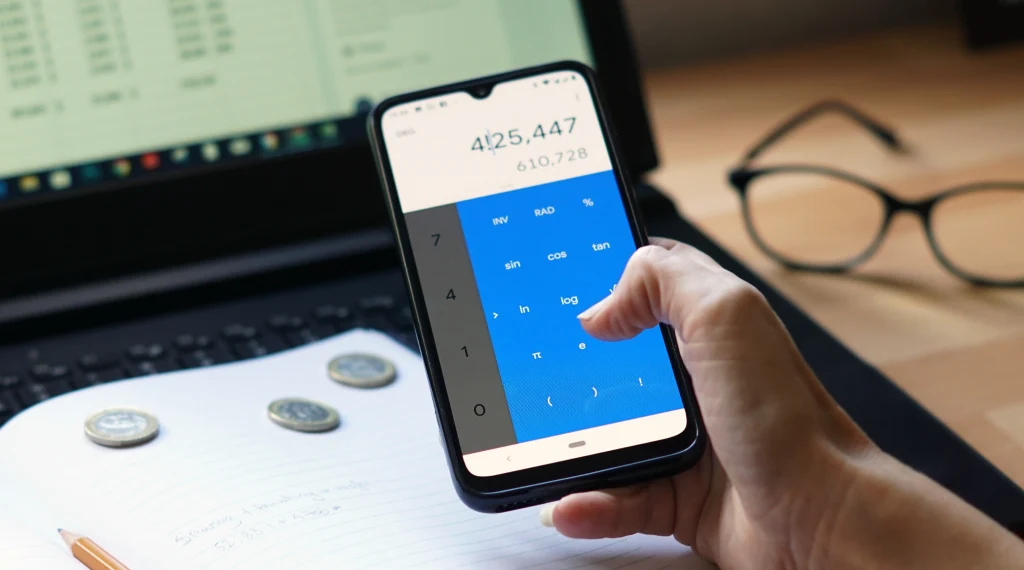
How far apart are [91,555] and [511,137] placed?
219mm

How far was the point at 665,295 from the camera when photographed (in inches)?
13.6

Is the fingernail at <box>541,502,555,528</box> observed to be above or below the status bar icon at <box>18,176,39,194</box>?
below

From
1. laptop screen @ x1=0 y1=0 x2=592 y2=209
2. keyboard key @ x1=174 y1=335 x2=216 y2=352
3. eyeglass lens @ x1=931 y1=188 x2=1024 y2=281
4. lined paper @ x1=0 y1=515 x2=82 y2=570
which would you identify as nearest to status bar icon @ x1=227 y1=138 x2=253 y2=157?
laptop screen @ x1=0 y1=0 x2=592 y2=209

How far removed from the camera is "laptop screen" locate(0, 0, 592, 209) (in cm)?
50

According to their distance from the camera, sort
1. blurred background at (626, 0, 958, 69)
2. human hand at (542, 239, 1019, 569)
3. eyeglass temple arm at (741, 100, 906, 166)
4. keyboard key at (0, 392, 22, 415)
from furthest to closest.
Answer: blurred background at (626, 0, 958, 69) < eyeglass temple arm at (741, 100, 906, 166) < keyboard key at (0, 392, 22, 415) < human hand at (542, 239, 1019, 569)

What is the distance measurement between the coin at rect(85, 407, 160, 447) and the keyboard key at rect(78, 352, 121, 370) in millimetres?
80

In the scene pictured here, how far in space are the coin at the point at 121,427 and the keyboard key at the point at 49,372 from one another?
0.08m

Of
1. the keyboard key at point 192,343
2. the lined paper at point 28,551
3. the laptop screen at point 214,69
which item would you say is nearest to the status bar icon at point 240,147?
the laptop screen at point 214,69

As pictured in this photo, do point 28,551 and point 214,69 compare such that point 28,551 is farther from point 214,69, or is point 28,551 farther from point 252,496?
point 214,69

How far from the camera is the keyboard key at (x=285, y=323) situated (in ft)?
1.62

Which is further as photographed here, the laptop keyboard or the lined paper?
the laptop keyboard

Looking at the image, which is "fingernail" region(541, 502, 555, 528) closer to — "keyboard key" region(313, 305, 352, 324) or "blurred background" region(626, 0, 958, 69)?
"keyboard key" region(313, 305, 352, 324)

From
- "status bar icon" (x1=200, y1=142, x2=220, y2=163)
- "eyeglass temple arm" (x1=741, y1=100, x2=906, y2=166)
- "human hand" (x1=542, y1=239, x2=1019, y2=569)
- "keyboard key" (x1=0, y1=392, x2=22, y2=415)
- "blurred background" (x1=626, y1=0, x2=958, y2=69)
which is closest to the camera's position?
"human hand" (x1=542, y1=239, x2=1019, y2=569)

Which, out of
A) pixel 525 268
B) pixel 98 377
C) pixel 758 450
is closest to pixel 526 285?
pixel 525 268
